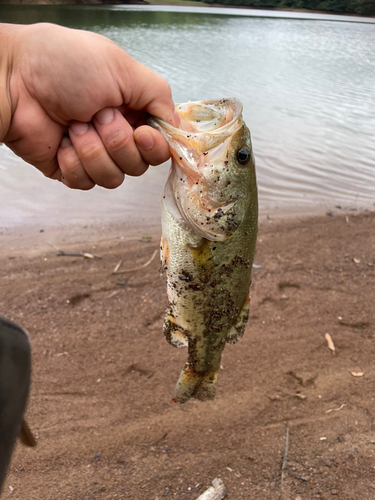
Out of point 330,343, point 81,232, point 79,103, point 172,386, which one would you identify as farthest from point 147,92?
point 81,232

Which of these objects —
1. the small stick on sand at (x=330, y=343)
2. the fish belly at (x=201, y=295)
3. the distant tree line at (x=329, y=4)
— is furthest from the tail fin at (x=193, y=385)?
the distant tree line at (x=329, y=4)

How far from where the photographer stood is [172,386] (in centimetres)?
388

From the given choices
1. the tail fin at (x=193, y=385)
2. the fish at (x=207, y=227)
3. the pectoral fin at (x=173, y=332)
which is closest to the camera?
the fish at (x=207, y=227)

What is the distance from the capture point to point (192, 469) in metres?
3.22

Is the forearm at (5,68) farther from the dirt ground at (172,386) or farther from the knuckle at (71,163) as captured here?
the dirt ground at (172,386)

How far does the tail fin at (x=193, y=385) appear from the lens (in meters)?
2.52

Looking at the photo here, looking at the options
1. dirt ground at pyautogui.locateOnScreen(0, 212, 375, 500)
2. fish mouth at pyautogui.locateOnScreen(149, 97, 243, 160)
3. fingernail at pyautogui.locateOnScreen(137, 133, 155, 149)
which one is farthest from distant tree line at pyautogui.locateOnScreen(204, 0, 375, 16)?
fingernail at pyautogui.locateOnScreen(137, 133, 155, 149)

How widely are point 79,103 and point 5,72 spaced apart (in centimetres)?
39

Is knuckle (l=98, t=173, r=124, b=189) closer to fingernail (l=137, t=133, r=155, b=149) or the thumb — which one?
fingernail (l=137, t=133, r=155, b=149)

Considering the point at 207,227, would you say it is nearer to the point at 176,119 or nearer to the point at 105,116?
the point at 176,119

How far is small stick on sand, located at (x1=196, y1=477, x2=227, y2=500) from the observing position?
3.00m

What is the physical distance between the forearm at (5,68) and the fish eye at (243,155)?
1.20m

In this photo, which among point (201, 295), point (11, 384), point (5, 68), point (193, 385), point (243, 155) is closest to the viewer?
point (11, 384)

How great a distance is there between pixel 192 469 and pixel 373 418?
1883 mm
